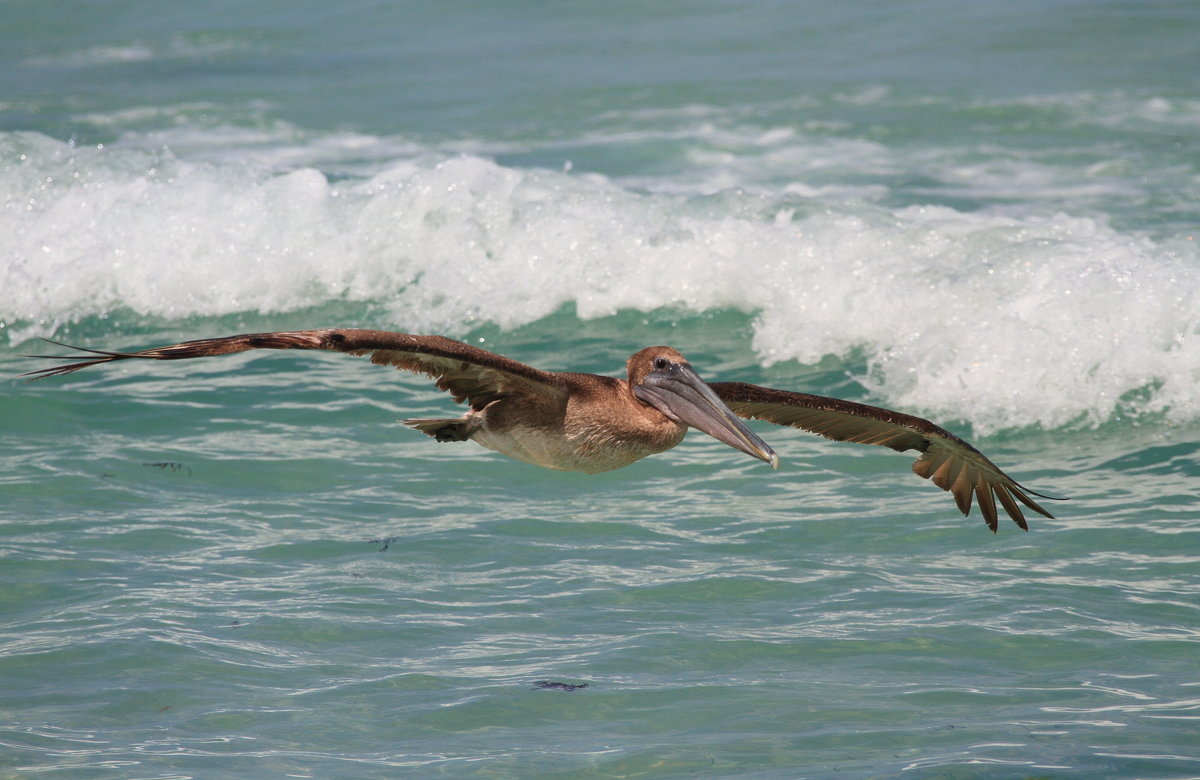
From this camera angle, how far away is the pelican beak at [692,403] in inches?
236

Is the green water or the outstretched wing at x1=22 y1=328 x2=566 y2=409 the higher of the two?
the outstretched wing at x1=22 y1=328 x2=566 y2=409

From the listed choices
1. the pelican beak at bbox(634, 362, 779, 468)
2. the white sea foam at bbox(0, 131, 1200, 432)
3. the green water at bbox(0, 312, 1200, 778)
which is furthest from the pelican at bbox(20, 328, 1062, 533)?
the white sea foam at bbox(0, 131, 1200, 432)

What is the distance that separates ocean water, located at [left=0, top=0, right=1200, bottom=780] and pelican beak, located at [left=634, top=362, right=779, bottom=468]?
3.93 feet

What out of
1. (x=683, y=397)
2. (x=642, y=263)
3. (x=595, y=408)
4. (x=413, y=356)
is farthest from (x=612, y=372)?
(x=413, y=356)

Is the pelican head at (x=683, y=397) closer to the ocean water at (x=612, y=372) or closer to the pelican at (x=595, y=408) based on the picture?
the pelican at (x=595, y=408)

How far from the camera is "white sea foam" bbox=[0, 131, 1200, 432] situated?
10.6m

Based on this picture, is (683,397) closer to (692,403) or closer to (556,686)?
(692,403)

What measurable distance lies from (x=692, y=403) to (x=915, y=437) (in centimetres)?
172

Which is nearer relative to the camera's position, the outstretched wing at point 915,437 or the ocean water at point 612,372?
the ocean water at point 612,372

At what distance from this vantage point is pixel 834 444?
31.8 feet

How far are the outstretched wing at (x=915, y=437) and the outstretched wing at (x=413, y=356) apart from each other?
43.1 inches

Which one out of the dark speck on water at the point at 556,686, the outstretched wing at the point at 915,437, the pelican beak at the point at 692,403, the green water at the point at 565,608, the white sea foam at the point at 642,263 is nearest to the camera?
the green water at the point at 565,608

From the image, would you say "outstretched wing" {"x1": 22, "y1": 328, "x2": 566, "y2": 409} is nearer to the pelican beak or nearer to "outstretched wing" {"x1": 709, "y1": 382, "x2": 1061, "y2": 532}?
the pelican beak

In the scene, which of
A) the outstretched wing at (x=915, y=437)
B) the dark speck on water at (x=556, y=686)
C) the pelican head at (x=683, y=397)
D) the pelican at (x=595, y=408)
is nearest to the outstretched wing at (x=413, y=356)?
the pelican at (x=595, y=408)
